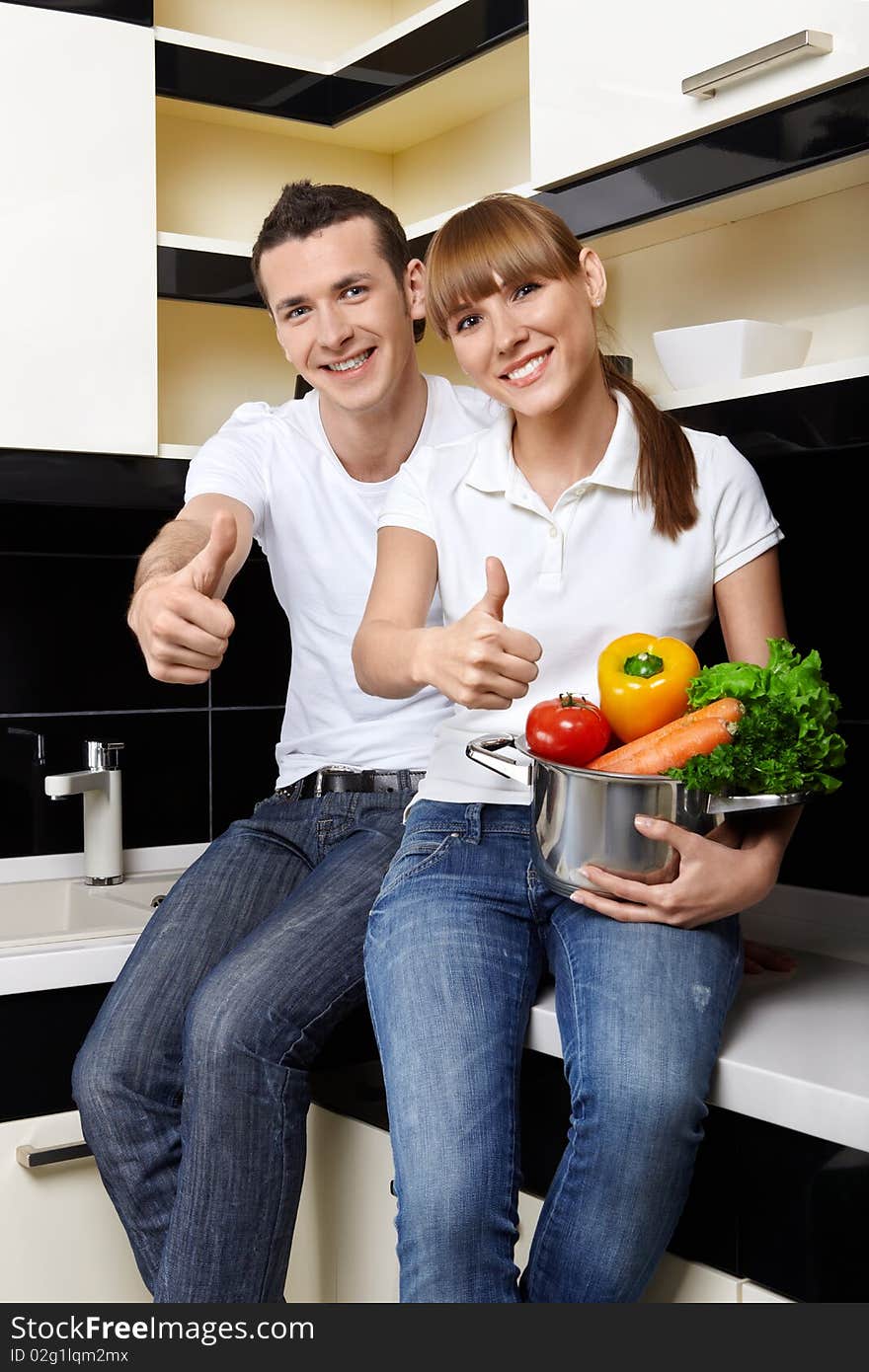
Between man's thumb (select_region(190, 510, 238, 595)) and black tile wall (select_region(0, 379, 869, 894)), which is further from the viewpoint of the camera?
black tile wall (select_region(0, 379, 869, 894))

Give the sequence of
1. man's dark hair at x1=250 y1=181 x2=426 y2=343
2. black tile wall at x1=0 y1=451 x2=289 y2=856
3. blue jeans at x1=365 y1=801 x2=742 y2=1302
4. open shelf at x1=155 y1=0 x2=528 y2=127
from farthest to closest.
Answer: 1. black tile wall at x1=0 y1=451 x2=289 y2=856
2. open shelf at x1=155 y1=0 x2=528 y2=127
3. man's dark hair at x1=250 y1=181 x2=426 y2=343
4. blue jeans at x1=365 y1=801 x2=742 y2=1302

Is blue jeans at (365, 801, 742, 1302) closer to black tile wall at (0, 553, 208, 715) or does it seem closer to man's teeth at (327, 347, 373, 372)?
man's teeth at (327, 347, 373, 372)

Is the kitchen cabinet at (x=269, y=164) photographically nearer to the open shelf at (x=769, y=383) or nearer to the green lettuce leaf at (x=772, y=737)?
the open shelf at (x=769, y=383)

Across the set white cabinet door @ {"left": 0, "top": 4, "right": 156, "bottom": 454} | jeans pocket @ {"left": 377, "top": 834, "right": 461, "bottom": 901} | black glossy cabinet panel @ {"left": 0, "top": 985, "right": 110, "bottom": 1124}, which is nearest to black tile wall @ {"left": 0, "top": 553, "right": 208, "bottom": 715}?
white cabinet door @ {"left": 0, "top": 4, "right": 156, "bottom": 454}

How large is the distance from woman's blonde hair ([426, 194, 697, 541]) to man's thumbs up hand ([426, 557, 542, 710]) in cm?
24

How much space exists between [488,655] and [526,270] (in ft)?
1.29

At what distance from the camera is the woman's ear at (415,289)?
1.65 m

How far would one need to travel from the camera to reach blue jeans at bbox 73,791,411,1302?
1.22 meters

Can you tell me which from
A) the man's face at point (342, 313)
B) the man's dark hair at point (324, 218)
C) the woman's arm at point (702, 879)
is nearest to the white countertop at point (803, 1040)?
the woman's arm at point (702, 879)

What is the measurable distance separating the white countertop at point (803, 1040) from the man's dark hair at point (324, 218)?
875 millimetres

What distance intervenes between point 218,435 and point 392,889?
0.67 meters

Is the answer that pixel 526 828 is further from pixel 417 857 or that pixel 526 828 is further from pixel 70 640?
pixel 70 640

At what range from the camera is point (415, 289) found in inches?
65.1

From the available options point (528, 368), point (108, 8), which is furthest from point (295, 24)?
point (528, 368)
